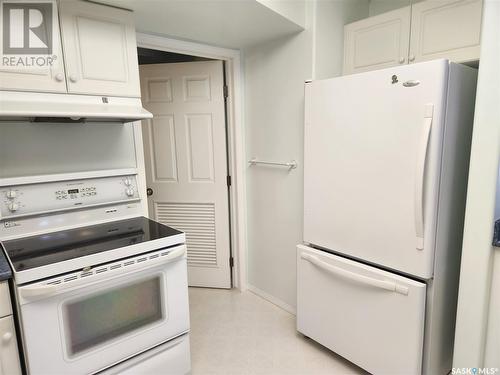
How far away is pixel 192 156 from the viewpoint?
2760 mm

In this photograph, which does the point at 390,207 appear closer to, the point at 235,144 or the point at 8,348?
the point at 235,144

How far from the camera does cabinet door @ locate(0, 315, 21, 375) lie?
4.15 feet

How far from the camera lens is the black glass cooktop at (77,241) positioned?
1341mm

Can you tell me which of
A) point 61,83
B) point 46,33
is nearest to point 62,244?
point 61,83

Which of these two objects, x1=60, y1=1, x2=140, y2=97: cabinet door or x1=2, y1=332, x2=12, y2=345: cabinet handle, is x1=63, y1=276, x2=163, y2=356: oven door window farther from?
x1=60, y1=1, x2=140, y2=97: cabinet door

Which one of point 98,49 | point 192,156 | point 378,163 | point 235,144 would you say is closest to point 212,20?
point 98,49

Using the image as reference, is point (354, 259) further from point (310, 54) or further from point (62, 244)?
point (62, 244)

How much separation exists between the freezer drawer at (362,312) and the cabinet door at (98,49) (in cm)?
145

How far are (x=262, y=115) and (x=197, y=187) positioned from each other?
0.83 m

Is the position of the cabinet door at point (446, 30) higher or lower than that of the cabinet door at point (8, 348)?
higher

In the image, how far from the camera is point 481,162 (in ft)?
4.55

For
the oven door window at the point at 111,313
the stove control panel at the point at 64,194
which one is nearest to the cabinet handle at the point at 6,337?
the oven door window at the point at 111,313

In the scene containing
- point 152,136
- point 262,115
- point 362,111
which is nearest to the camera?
point 362,111

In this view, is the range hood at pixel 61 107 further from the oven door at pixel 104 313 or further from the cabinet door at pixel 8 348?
the cabinet door at pixel 8 348
